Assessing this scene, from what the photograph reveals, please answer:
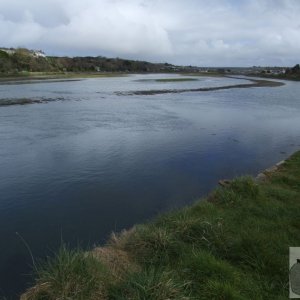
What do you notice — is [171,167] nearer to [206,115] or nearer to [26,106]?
[206,115]

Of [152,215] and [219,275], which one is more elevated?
[219,275]

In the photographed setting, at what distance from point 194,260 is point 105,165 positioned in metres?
10.2

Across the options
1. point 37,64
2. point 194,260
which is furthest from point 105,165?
point 37,64

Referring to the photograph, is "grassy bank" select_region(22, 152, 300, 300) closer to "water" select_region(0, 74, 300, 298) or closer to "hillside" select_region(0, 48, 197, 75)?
"water" select_region(0, 74, 300, 298)

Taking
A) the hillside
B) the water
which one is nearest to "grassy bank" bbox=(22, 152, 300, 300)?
the water

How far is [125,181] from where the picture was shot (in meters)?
14.1

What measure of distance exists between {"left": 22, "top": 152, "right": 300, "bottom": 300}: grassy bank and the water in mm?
2248

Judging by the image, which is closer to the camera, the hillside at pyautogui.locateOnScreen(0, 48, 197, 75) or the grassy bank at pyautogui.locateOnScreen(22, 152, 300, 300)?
the grassy bank at pyautogui.locateOnScreen(22, 152, 300, 300)

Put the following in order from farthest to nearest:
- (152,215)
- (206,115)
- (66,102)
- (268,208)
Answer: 1. (66,102)
2. (206,115)
3. (152,215)
4. (268,208)

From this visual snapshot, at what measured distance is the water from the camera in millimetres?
10227

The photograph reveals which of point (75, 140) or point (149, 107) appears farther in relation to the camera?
point (149, 107)

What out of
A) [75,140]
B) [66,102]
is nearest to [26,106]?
[66,102]

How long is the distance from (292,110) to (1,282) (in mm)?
35227

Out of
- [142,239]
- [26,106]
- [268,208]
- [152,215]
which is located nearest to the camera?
[142,239]
